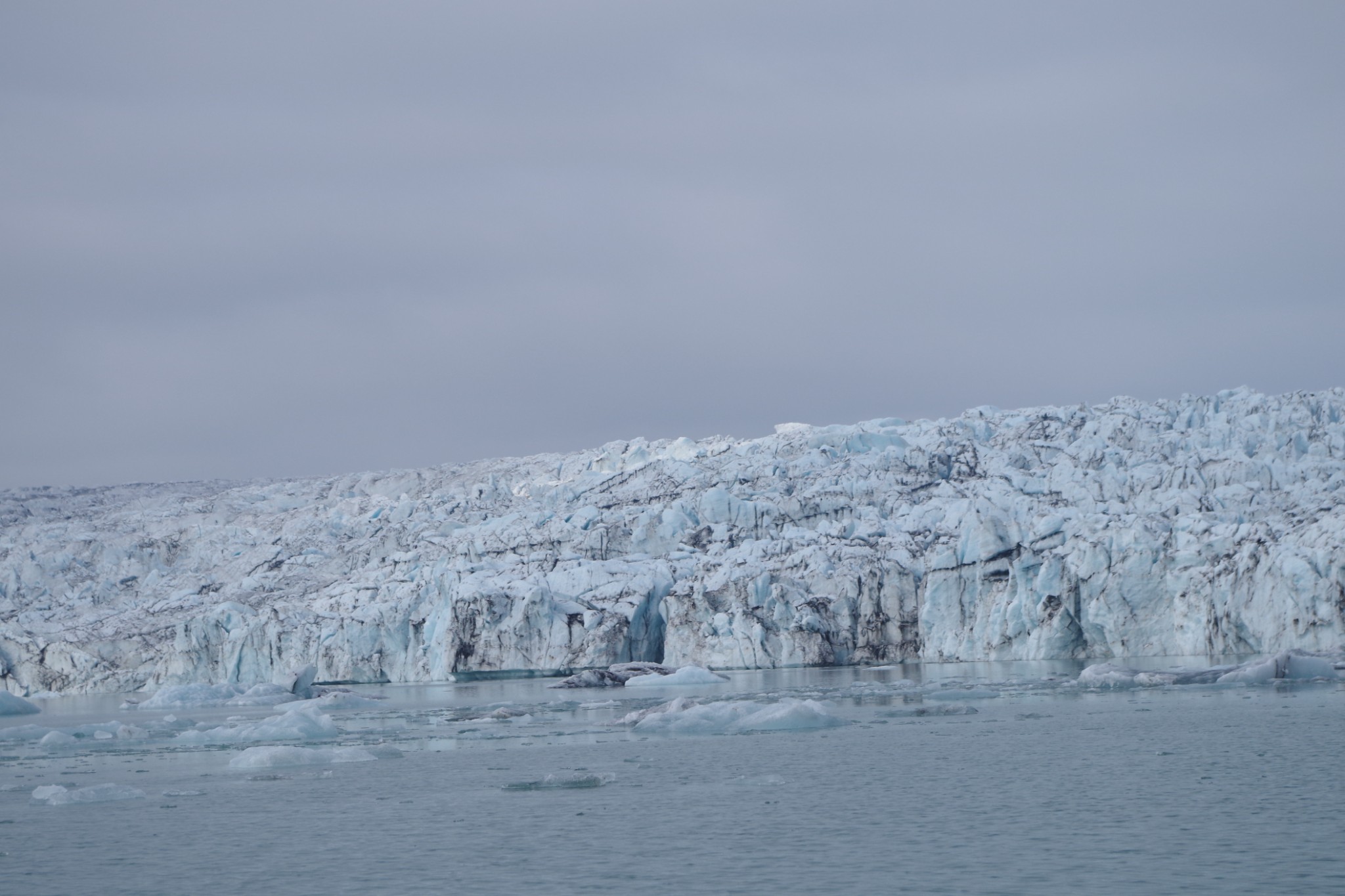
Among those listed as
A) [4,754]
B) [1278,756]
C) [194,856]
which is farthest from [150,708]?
[1278,756]

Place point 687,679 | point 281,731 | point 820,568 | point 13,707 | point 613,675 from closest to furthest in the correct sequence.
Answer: point 281,731
point 687,679
point 13,707
point 613,675
point 820,568

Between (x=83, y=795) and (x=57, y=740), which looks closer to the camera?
(x=83, y=795)

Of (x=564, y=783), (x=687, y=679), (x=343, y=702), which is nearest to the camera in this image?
(x=564, y=783)

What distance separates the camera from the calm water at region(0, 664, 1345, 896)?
8.49 meters

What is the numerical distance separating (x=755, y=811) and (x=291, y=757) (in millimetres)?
7898

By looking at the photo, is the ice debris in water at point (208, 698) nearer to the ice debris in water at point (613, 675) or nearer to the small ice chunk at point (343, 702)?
the small ice chunk at point (343, 702)

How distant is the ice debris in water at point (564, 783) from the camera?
42.5ft

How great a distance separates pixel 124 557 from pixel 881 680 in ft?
140

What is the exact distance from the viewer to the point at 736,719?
1903 centimetres

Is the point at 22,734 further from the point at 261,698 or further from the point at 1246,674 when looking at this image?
the point at 1246,674

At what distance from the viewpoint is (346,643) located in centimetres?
4153

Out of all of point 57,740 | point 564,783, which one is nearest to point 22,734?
point 57,740

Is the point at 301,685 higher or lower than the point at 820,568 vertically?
lower

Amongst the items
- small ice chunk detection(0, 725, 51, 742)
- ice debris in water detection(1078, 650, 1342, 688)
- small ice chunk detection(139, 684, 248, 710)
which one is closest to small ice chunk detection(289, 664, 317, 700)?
small ice chunk detection(139, 684, 248, 710)
